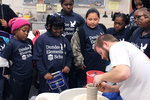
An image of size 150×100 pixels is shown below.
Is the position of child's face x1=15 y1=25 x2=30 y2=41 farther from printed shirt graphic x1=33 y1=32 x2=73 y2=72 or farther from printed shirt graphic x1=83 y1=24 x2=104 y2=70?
printed shirt graphic x1=83 y1=24 x2=104 y2=70

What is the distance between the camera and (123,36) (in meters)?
2.57

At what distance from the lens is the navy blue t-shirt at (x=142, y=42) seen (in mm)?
1921

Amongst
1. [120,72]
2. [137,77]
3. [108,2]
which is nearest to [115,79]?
[120,72]

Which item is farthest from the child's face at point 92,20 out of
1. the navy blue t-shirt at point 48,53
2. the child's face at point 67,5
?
the navy blue t-shirt at point 48,53

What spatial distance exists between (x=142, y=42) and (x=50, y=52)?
1330 millimetres

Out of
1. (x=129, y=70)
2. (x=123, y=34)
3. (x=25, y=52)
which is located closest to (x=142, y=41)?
(x=123, y=34)

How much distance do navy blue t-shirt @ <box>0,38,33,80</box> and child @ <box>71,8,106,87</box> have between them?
2.56ft

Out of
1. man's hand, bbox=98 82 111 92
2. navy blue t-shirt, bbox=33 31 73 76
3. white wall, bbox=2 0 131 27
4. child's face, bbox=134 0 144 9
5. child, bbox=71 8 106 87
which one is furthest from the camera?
white wall, bbox=2 0 131 27

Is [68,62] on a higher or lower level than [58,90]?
higher

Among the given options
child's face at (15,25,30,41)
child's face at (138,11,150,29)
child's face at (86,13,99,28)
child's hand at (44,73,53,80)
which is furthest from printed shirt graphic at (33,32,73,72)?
child's face at (138,11,150,29)

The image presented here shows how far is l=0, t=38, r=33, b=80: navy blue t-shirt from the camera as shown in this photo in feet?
6.61

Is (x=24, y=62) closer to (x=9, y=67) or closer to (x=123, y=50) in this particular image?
(x=9, y=67)

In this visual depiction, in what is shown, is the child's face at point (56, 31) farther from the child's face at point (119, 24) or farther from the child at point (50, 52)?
the child's face at point (119, 24)

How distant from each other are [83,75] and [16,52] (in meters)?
1.23
